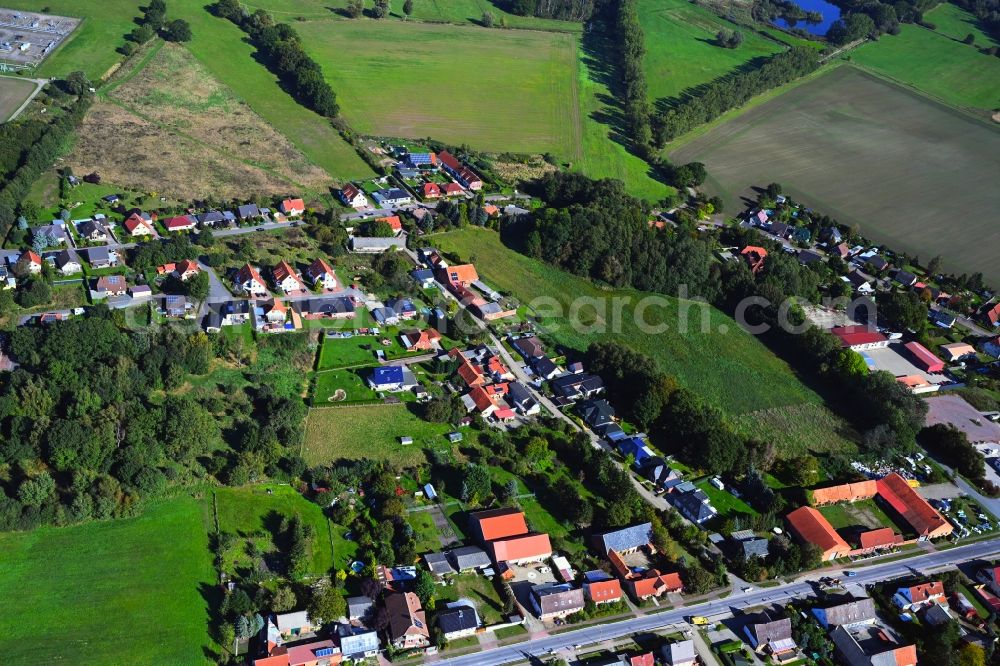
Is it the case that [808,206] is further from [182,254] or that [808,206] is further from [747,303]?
[182,254]

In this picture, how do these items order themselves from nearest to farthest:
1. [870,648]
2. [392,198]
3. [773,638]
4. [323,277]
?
1. [773,638]
2. [870,648]
3. [323,277]
4. [392,198]

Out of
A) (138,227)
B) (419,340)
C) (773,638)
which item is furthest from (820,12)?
(773,638)

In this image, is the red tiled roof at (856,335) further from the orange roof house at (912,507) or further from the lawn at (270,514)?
the lawn at (270,514)

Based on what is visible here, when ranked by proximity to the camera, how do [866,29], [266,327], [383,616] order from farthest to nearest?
[866,29]
[266,327]
[383,616]

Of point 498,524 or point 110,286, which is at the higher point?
point 110,286

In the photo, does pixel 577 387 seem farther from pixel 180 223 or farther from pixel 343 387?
pixel 180 223

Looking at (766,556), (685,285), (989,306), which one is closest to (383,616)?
(766,556)
